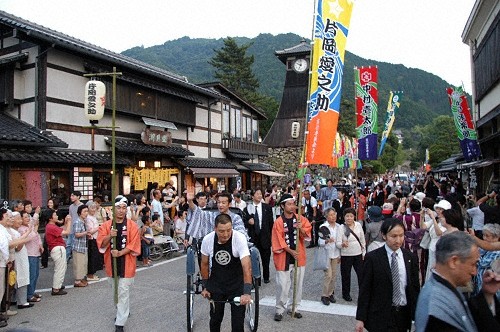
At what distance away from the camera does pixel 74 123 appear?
14.4 meters

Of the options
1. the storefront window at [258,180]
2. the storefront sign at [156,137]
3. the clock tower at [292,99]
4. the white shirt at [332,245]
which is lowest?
the white shirt at [332,245]

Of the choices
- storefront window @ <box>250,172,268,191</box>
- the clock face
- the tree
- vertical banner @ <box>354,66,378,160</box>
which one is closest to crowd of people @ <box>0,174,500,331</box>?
vertical banner @ <box>354,66,378,160</box>

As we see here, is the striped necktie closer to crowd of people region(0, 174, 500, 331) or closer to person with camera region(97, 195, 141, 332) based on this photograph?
crowd of people region(0, 174, 500, 331)

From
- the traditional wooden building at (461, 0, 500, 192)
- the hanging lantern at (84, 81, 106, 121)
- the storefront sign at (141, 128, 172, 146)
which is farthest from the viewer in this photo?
the storefront sign at (141, 128, 172, 146)

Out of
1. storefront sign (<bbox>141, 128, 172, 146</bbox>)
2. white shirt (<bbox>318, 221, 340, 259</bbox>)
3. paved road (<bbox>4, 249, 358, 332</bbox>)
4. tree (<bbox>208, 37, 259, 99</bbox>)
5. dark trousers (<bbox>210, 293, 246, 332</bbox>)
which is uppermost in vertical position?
tree (<bbox>208, 37, 259, 99</bbox>)

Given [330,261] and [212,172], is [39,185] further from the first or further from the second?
[330,261]

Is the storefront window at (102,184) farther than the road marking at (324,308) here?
Yes

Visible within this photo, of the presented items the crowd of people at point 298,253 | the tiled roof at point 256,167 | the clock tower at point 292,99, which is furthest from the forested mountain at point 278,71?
the crowd of people at point 298,253

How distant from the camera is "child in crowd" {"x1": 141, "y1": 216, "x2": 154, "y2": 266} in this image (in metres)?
10.3

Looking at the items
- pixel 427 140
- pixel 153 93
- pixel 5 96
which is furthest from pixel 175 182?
pixel 427 140

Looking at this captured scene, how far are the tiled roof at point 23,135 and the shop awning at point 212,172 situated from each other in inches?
335

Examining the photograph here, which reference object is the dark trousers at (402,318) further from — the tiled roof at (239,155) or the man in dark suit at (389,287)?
the tiled roof at (239,155)

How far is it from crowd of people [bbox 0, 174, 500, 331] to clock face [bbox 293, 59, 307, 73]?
3039cm

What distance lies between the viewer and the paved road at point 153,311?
5914 mm
